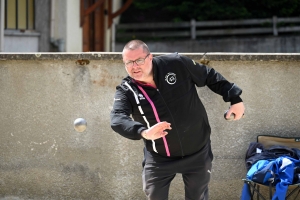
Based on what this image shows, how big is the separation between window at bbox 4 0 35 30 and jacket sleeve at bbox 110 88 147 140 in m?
7.04

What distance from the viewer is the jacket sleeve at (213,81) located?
4.36 meters

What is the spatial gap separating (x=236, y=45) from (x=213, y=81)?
44.5ft

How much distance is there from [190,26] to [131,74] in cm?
1415

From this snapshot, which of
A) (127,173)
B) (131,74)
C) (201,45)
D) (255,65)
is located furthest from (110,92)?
(201,45)

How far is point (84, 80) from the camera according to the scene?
6.00 m

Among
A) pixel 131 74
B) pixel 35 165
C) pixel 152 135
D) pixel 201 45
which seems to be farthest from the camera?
pixel 201 45

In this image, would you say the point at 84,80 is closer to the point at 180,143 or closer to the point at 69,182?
the point at 69,182

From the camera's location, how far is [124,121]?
3.95 m

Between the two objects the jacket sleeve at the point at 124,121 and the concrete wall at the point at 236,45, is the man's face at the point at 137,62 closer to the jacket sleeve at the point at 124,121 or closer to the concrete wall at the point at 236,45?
the jacket sleeve at the point at 124,121

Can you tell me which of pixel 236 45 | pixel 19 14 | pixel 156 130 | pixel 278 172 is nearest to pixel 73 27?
pixel 19 14

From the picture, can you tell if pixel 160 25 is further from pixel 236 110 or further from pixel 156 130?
pixel 156 130

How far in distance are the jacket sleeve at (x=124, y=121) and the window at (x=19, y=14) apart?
7044mm

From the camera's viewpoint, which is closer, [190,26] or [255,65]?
[255,65]

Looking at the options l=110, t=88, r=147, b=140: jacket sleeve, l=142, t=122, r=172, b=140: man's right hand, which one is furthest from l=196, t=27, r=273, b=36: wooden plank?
l=142, t=122, r=172, b=140: man's right hand
